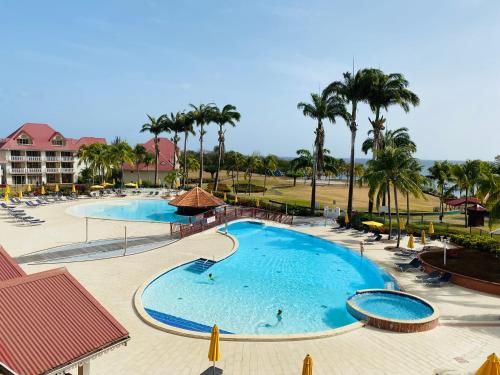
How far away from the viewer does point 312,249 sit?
94.9ft

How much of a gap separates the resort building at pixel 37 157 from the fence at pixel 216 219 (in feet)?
148

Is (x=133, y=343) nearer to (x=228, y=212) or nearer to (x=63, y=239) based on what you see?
(x=63, y=239)

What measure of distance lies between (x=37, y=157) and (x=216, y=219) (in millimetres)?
48728

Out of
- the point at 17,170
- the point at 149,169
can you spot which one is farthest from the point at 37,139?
the point at 149,169

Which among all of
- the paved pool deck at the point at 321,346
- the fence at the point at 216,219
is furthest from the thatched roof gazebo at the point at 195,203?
the paved pool deck at the point at 321,346

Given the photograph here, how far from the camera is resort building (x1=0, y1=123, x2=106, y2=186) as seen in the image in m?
64.0

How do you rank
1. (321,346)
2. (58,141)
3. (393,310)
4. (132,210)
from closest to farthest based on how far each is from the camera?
1. (321,346)
2. (393,310)
3. (132,210)
4. (58,141)

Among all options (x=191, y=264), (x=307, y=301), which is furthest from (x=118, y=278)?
(x=307, y=301)

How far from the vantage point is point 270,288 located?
20734 mm

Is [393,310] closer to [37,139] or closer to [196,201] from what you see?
[196,201]

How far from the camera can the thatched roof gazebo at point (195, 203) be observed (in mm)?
35375

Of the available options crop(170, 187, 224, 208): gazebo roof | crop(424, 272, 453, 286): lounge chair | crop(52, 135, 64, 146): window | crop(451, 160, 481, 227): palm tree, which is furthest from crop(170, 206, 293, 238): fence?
crop(52, 135, 64, 146): window

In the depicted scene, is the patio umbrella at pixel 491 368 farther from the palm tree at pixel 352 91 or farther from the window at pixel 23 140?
the window at pixel 23 140

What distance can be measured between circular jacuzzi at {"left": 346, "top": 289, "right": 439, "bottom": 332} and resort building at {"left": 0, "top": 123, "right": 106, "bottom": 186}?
6423cm
